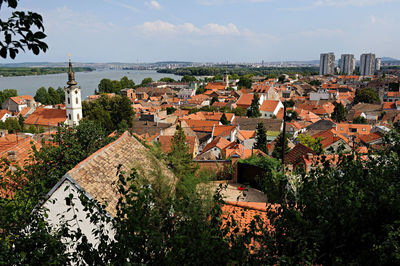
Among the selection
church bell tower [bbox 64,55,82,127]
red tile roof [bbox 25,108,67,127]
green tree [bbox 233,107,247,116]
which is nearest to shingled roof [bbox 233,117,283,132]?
green tree [bbox 233,107,247,116]

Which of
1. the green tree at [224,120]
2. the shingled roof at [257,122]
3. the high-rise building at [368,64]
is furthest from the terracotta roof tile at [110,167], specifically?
the high-rise building at [368,64]

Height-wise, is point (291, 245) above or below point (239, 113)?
above

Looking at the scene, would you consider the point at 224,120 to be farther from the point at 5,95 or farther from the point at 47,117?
the point at 5,95

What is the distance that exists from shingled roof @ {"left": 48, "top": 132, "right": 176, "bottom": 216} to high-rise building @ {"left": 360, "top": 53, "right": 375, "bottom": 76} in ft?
609

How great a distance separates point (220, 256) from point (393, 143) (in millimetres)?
3419

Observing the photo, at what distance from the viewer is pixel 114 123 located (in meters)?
37.1

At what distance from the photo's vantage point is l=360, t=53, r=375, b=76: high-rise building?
165125 mm

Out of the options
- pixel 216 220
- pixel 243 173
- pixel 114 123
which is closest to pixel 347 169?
pixel 216 220

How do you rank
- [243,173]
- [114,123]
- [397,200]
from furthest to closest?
[114,123] < [243,173] < [397,200]

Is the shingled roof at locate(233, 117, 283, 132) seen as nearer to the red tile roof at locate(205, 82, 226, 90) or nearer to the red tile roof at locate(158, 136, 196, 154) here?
the red tile roof at locate(158, 136, 196, 154)

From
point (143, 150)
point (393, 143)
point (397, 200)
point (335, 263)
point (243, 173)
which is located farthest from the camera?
point (243, 173)

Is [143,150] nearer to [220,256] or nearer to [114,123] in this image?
[220,256]

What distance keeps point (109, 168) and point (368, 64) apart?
618 feet

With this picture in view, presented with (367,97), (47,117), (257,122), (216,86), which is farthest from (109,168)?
(216,86)
